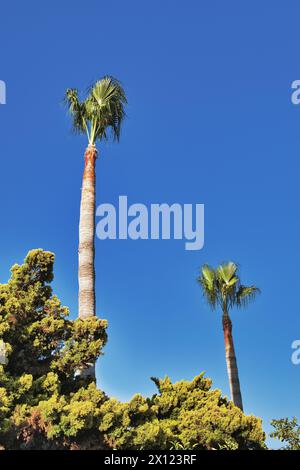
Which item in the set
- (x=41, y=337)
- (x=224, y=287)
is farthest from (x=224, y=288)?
(x=41, y=337)

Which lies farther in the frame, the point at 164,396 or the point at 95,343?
the point at 164,396

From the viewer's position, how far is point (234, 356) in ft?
83.5

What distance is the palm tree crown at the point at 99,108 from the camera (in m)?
21.2

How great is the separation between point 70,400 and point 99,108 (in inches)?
436

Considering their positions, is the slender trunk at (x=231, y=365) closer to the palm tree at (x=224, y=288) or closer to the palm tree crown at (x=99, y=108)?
the palm tree at (x=224, y=288)

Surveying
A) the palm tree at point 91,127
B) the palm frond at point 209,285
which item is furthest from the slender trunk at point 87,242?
the palm frond at point 209,285

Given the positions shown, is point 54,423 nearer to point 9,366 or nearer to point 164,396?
point 9,366

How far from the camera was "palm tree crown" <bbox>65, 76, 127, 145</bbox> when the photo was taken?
69.6ft

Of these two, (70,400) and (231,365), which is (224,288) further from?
(70,400)

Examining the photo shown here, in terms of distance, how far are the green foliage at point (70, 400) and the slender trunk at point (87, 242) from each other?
1.28m

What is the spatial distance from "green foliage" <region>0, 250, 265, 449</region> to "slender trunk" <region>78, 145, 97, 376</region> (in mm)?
1277

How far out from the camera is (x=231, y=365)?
25125mm
